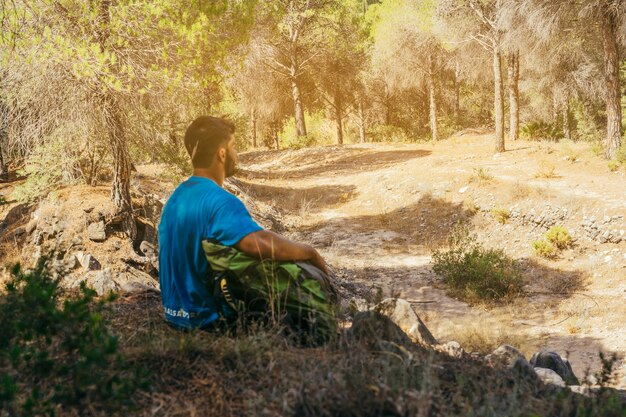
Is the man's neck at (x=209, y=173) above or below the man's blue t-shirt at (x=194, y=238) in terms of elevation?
above

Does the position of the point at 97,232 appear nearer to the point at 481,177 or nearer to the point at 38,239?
the point at 38,239

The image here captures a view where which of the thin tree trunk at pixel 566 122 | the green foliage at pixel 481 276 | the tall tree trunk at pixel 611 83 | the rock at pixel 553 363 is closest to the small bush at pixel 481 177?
the tall tree trunk at pixel 611 83

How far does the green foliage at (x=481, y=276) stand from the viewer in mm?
9281

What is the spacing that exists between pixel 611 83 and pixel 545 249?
7741mm

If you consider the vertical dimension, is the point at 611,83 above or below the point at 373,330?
above

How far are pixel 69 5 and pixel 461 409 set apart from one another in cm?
709

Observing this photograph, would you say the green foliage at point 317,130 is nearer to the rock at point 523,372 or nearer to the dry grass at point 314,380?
the rock at point 523,372

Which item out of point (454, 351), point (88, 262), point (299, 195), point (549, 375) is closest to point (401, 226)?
point (299, 195)

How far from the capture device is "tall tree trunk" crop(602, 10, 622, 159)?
15375mm

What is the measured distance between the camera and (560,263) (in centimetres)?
1048

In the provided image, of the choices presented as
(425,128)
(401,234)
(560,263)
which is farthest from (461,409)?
(425,128)

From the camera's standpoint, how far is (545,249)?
10711 millimetres

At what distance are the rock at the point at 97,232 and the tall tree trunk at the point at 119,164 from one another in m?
0.40

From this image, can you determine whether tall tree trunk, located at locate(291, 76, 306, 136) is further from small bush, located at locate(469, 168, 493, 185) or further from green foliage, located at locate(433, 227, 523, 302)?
green foliage, located at locate(433, 227, 523, 302)
